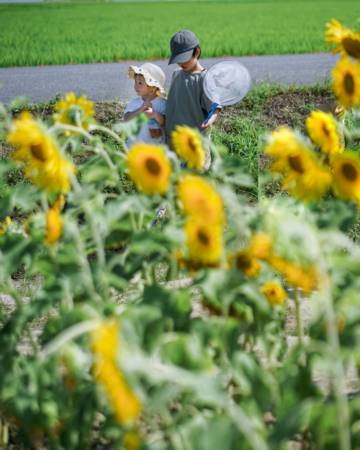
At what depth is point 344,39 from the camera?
75.1 inches

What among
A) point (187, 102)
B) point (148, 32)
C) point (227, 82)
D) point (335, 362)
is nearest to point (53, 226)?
point (335, 362)

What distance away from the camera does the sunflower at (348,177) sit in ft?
5.47

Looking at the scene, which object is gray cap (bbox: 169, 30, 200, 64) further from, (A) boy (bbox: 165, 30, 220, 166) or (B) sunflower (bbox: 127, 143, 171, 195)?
(B) sunflower (bbox: 127, 143, 171, 195)

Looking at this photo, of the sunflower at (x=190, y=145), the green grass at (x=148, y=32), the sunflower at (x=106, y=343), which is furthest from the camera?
the green grass at (x=148, y=32)

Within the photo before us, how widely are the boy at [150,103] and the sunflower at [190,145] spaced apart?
252 centimetres

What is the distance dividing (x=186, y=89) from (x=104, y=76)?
29.9 feet

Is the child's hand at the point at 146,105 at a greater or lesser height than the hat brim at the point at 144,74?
lesser

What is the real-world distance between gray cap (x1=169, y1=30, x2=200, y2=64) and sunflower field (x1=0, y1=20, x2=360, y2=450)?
2271 mm

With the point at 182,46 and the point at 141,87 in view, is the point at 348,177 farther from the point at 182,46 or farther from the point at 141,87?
the point at 141,87

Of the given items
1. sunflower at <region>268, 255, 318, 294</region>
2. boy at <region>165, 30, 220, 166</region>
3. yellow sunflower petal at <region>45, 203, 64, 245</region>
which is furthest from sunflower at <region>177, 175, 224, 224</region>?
boy at <region>165, 30, 220, 166</region>

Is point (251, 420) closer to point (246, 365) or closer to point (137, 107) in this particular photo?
point (246, 365)

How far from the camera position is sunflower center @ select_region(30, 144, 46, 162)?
1.53 m

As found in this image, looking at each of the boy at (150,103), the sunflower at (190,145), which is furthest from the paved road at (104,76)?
the sunflower at (190,145)

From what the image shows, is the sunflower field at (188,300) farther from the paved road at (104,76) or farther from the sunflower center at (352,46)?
the paved road at (104,76)
